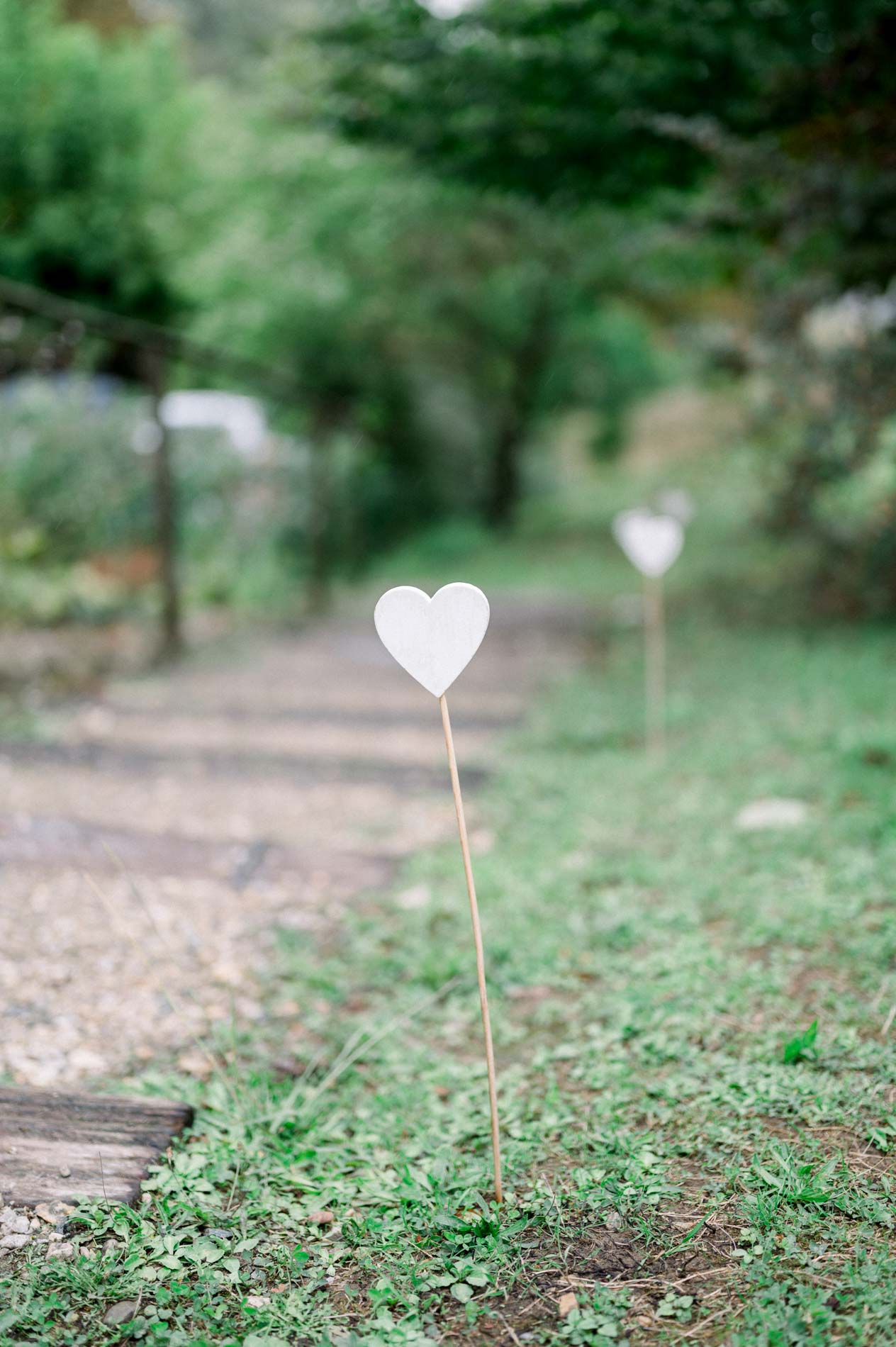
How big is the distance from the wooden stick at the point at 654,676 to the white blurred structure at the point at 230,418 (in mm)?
3572

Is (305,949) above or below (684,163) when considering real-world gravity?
below

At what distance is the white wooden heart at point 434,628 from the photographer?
73.6 inches

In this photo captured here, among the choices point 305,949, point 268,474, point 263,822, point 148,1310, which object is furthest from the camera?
point 268,474

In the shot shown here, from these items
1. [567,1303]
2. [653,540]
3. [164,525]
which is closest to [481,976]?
[567,1303]

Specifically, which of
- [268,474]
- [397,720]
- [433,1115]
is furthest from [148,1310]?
[268,474]

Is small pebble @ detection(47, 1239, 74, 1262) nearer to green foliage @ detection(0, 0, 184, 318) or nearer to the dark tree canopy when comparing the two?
the dark tree canopy

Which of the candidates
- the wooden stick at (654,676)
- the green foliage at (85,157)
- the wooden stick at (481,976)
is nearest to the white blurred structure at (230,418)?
the green foliage at (85,157)

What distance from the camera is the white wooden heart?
1869 millimetres

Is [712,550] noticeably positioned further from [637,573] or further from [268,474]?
[268,474]

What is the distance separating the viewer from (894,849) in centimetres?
302

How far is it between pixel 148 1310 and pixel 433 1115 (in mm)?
692

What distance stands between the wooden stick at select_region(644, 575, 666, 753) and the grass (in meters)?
0.84

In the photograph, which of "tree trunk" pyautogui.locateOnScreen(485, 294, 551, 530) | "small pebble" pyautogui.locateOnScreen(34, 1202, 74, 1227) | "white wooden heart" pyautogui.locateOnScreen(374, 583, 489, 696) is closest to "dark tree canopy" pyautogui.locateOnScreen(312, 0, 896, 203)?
"white wooden heart" pyautogui.locateOnScreen(374, 583, 489, 696)

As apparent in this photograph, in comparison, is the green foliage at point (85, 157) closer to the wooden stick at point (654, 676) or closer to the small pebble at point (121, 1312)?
the wooden stick at point (654, 676)
